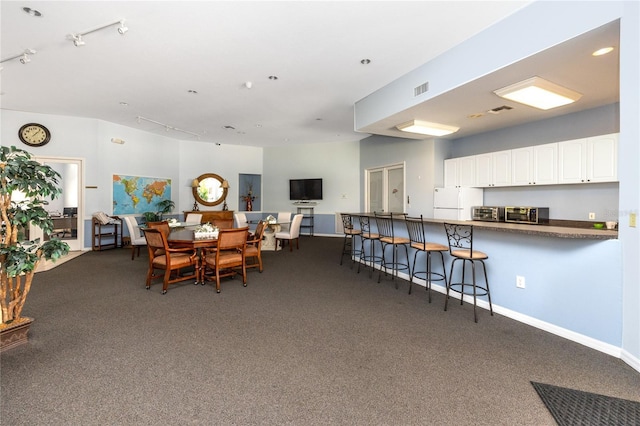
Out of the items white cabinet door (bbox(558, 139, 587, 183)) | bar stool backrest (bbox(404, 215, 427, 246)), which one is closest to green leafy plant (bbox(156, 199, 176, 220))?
bar stool backrest (bbox(404, 215, 427, 246))

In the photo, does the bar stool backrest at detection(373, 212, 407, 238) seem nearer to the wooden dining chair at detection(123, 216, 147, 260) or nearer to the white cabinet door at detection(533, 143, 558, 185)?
the white cabinet door at detection(533, 143, 558, 185)

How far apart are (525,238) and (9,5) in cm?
562

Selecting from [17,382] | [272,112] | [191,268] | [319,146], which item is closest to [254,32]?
[272,112]

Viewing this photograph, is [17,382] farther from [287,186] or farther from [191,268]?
[287,186]

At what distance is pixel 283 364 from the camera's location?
7.50 feet

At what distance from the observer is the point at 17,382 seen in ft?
6.68

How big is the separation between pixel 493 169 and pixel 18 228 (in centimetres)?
647

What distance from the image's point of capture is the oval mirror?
9.31 meters

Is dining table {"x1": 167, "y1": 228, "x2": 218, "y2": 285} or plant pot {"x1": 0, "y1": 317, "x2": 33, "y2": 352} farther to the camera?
dining table {"x1": 167, "y1": 228, "x2": 218, "y2": 285}

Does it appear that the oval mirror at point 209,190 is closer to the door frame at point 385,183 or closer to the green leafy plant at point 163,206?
the green leafy plant at point 163,206

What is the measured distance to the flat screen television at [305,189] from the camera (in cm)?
970

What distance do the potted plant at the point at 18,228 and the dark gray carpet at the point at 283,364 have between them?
0.28 m

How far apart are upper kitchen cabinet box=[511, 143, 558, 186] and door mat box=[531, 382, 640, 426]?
3.52 m

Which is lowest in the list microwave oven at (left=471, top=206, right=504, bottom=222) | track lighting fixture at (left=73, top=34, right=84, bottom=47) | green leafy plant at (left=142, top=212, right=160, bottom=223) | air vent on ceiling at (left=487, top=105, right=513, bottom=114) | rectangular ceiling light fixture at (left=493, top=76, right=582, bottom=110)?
green leafy plant at (left=142, top=212, right=160, bottom=223)
